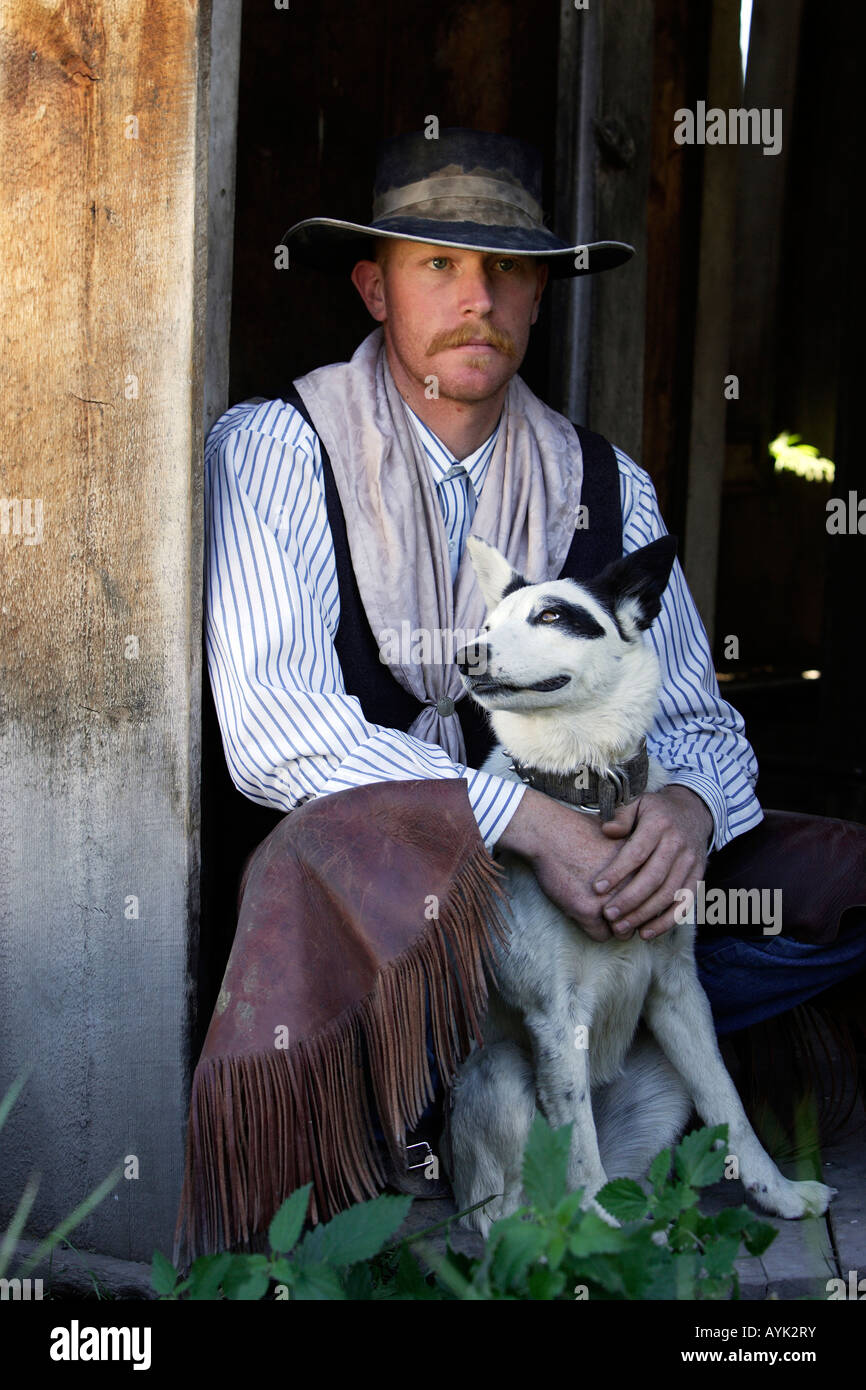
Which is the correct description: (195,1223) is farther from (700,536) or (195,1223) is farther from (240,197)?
(700,536)

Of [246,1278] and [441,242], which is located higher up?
[441,242]

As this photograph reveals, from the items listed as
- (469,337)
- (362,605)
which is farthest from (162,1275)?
(469,337)

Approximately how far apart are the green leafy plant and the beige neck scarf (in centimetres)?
124

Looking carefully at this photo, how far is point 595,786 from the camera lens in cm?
261

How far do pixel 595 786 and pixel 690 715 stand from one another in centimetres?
65

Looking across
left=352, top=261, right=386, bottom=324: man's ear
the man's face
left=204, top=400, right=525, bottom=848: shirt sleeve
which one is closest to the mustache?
the man's face

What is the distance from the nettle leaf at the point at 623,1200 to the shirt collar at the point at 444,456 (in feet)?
5.63

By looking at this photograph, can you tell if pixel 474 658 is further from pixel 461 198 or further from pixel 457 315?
pixel 461 198

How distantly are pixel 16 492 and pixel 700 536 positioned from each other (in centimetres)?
418

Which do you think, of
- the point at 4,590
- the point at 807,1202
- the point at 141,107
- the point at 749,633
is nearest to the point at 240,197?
the point at 141,107

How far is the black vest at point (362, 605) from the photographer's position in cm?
294

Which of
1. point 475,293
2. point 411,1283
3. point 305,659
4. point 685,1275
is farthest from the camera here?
point 475,293

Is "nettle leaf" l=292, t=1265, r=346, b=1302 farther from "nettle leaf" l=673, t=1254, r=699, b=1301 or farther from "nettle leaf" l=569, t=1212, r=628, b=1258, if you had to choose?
"nettle leaf" l=673, t=1254, r=699, b=1301

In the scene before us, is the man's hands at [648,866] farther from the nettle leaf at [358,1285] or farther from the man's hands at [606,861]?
the nettle leaf at [358,1285]
